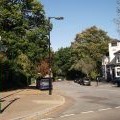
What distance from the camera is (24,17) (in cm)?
5012

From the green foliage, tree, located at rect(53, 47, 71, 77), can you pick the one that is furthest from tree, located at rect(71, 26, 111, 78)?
the green foliage

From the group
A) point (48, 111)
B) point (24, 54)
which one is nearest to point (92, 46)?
point (24, 54)

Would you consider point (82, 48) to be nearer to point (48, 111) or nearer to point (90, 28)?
point (90, 28)

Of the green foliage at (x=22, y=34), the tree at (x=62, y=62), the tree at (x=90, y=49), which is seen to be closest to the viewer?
the green foliage at (x=22, y=34)

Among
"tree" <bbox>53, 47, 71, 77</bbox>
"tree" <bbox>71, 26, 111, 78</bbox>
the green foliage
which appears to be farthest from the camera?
"tree" <bbox>53, 47, 71, 77</bbox>

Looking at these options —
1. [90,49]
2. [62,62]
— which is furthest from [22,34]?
[62,62]

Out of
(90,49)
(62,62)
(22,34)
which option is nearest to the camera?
(22,34)

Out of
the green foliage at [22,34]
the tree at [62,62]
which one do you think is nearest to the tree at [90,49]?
the tree at [62,62]

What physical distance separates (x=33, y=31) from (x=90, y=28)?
223 feet

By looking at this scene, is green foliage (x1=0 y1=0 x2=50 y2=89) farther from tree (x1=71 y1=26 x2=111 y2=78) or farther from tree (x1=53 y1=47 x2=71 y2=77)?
tree (x1=53 y1=47 x2=71 y2=77)

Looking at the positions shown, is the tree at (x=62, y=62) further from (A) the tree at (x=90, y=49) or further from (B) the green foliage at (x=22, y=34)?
(B) the green foliage at (x=22, y=34)

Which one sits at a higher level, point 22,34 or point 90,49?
point 90,49

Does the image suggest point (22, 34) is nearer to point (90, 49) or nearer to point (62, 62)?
point (90, 49)

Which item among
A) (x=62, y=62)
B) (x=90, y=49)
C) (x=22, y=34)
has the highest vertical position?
(x=90, y=49)
